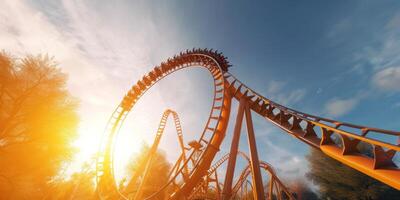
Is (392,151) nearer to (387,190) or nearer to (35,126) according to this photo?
(35,126)

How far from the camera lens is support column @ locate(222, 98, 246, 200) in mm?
5723

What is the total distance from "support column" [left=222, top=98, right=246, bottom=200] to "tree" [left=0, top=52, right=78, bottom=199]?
42.0 ft

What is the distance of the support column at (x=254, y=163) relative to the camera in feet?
18.7

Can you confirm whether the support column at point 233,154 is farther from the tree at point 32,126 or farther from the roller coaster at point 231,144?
the tree at point 32,126

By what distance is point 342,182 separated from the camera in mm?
17531

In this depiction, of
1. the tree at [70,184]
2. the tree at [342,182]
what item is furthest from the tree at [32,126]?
the tree at [342,182]

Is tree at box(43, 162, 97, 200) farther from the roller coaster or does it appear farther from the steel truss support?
the steel truss support

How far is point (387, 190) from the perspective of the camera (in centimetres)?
1648

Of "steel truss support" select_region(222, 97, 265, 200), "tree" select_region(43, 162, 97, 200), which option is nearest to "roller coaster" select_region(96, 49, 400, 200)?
"steel truss support" select_region(222, 97, 265, 200)

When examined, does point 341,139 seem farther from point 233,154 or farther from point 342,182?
point 342,182

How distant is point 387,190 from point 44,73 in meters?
31.8

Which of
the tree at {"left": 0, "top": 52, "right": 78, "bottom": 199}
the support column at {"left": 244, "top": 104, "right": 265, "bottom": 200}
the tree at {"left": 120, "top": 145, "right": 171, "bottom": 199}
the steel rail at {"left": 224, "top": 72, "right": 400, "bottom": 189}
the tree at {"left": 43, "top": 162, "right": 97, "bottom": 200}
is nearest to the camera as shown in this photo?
the steel rail at {"left": 224, "top": 72, "right": 400, "bottom": 189}

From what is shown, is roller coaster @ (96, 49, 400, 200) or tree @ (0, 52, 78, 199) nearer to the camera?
roller coaster @ (96, 49, 400, 200)

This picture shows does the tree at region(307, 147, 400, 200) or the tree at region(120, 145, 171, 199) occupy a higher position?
the tree at region(120, 145, 171, 199)
